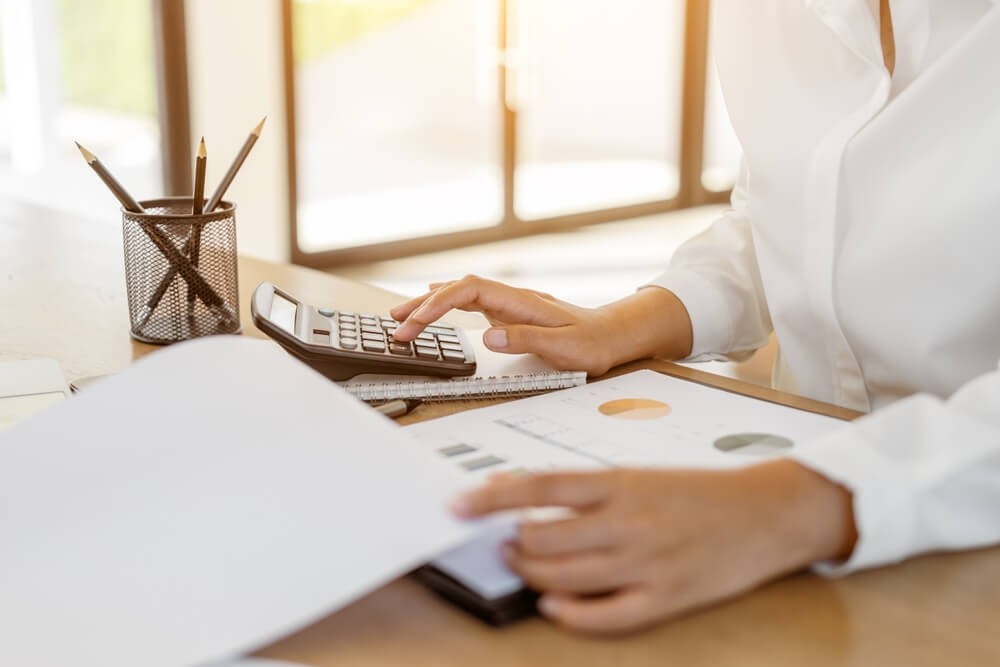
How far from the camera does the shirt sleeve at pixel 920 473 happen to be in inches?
23.6

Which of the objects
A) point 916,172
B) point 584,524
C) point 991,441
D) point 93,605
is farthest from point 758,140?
point 93,605

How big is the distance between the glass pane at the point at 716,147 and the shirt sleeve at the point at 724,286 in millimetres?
5392

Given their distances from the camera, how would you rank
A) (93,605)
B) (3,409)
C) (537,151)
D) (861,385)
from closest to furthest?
(93,605), (3,409), (861,385), (537,151)

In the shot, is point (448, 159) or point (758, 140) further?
point (448, 159)

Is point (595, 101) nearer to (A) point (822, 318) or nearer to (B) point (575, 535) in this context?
(A) point (822, 318)

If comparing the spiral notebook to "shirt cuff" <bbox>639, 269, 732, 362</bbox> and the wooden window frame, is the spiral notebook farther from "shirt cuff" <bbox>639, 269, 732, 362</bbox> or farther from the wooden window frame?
the wooden window frame

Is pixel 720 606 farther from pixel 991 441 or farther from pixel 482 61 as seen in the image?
pixel 482 61

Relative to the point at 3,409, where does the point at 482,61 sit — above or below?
above

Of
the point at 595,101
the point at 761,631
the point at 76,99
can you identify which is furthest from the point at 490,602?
the point at 595,101

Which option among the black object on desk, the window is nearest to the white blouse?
the black object on desk

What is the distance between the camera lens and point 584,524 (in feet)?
1.79

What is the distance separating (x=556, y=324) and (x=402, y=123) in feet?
14.1

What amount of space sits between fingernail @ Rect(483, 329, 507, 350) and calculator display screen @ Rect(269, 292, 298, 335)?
159 mm

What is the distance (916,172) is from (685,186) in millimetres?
5594
